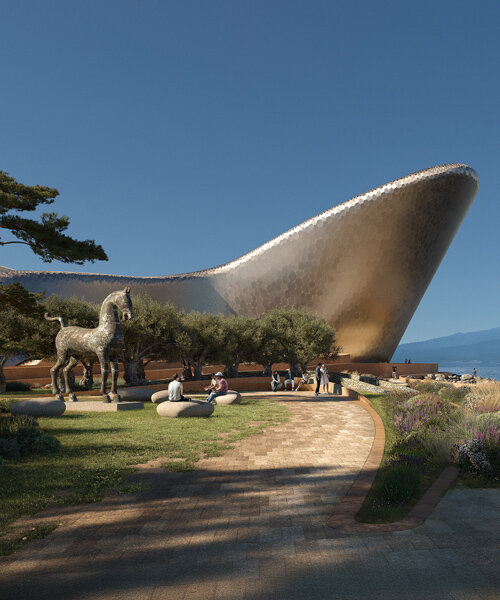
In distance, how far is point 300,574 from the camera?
3.69 metres

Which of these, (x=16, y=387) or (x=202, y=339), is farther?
A: (x=202, y=339)

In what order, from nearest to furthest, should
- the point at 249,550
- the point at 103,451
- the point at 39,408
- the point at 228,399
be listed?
the point at 249,550
the point at 103,451
the point at 39,408
the point at 228,399

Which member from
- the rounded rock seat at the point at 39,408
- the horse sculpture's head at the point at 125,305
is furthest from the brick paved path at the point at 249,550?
the horse sculpture's head at the point at 125,305

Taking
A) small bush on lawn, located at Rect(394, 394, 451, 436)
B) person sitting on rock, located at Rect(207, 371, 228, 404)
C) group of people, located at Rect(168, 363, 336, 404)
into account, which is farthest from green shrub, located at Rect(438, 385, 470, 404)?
person sitting on rock, located at Rect(207, 371, 228, 404)

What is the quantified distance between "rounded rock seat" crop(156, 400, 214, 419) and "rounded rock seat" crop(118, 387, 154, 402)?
521cm

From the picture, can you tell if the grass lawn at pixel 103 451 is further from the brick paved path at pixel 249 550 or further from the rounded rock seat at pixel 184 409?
the brick paved path at pixel 249 550

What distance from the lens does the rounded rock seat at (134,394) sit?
717 inches

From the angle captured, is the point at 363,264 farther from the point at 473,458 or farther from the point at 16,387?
the point at 473,458

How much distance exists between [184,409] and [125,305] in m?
4.75

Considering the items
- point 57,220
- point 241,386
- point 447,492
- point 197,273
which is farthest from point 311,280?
point 447,492

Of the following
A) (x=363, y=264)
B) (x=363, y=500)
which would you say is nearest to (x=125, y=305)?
(x=363, y=500)

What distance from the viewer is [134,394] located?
728 inches

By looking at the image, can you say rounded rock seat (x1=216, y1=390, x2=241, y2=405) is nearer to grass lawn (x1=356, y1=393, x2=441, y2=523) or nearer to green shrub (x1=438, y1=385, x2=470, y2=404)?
green shrub (x1=438, y1=385, x2=470, y2=404)

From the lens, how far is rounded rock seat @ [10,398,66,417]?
12709 mm
